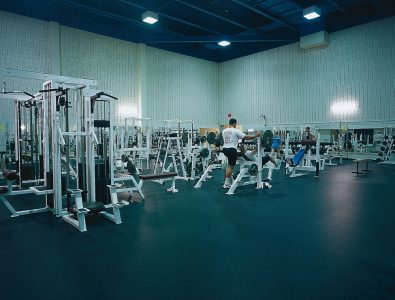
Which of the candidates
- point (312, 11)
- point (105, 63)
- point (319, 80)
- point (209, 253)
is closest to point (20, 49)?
point (105, 63)

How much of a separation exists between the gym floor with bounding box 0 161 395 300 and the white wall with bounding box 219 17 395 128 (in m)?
8.14

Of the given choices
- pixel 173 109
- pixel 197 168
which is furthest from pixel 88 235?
pixel 173 109

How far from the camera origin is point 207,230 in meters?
3.01

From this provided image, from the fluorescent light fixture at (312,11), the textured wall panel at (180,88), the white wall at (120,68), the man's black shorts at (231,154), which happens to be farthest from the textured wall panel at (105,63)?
the man's black shorts at (231,154)

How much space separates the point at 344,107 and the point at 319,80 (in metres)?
1.61

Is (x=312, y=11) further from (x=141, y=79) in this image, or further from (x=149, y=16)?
(x=141, y=79)

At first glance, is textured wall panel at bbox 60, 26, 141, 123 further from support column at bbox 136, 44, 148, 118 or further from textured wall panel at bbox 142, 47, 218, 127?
textured wall panel at bbox 142, 47, 218, 127

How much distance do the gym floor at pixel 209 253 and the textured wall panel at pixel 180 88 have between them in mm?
10002

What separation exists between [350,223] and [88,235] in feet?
9.40

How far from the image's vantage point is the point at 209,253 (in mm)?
2416

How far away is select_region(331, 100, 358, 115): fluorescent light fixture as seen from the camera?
11.1m

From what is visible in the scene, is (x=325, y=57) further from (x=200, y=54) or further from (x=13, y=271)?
(x=13, y=271)

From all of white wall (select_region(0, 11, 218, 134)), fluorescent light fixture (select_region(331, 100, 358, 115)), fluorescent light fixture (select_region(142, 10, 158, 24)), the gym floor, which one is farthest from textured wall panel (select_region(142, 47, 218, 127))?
the gym floor

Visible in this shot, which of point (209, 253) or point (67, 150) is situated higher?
point (67, 150)
